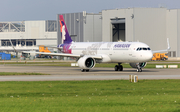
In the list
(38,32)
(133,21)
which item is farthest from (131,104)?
(38,32)

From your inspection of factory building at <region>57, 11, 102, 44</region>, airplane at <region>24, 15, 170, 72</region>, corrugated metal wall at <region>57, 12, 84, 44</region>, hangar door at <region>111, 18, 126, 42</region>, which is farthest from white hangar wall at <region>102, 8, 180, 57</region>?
airplane at <region>24, 15, 170, 72</region>

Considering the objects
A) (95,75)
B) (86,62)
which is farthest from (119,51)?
(95,75)

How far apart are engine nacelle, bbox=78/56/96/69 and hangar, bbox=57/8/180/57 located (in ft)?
171

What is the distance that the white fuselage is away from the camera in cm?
4625

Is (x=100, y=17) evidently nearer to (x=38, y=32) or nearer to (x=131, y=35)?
(x=131, y=35)

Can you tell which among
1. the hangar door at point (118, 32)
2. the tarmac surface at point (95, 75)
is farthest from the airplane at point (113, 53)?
the hangar door at point (118, 32)

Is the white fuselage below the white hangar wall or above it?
below

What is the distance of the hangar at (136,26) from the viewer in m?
101

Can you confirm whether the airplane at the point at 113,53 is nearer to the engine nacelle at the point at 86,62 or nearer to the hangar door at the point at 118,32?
the engine nacelle at the point at 86,62

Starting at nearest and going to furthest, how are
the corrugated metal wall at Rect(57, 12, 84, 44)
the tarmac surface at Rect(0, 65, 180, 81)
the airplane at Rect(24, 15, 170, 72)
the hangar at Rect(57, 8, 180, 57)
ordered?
1. the tarmac surface at Rect(0, 65, 180, 81)
2. the airplane at Rect(24, 15, 170, 72)
3. the hangar at Rect(57, 8, 180, 57)
4. the corrugated metal wall at Rect(57, 12, 84, 44)

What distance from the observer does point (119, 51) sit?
48719 mm

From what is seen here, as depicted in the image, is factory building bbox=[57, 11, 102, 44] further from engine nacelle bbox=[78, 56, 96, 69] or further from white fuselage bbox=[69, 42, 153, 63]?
engine nacelle bbox=[78, 56, 96, 69]

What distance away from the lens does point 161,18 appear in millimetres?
103562

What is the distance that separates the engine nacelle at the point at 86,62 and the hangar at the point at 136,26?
52.1m
